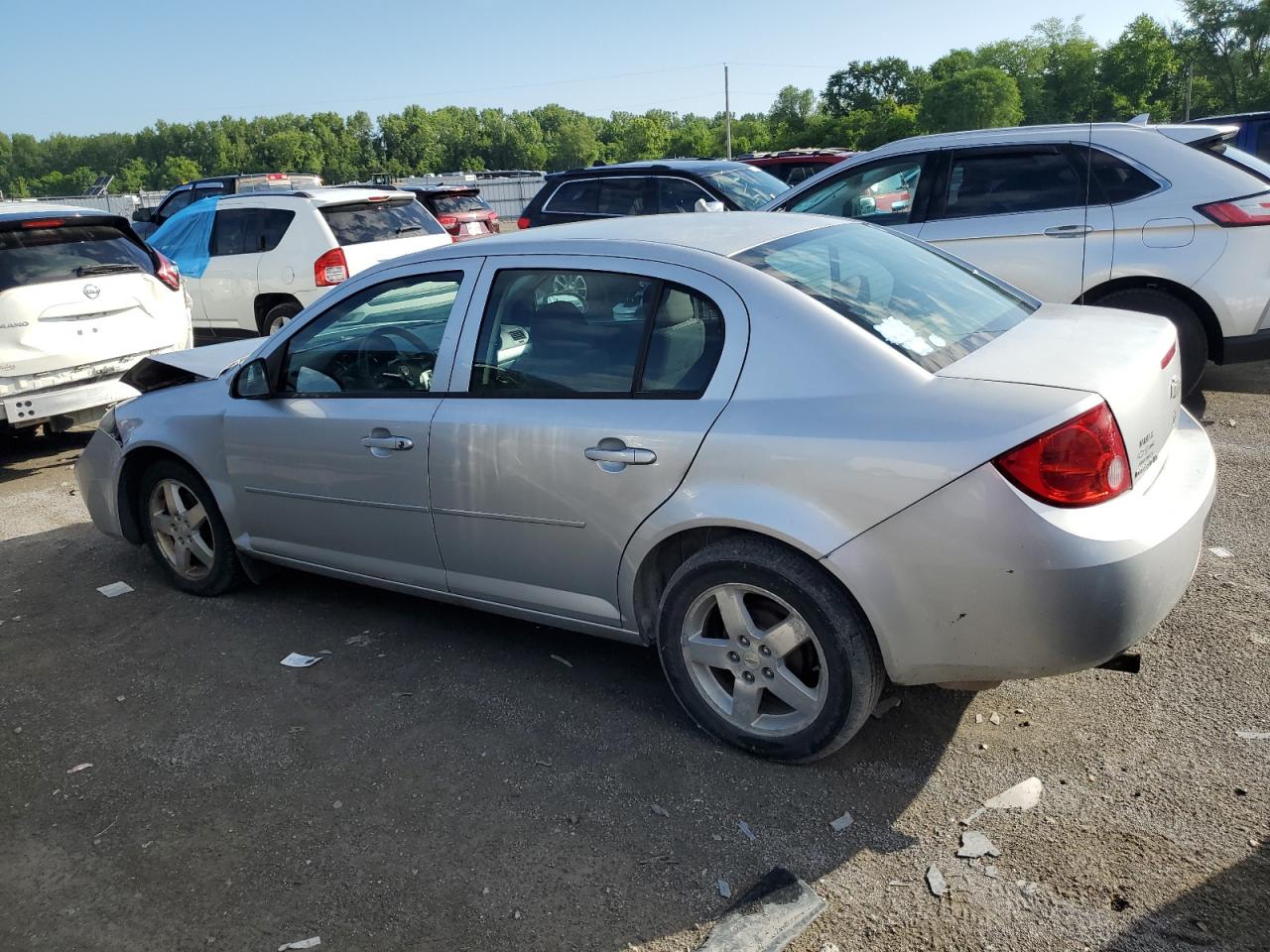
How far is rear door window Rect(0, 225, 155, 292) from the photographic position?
7.09 m

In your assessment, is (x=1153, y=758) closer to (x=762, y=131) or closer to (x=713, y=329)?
(x=713, y=329)

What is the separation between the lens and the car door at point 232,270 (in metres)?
10.7

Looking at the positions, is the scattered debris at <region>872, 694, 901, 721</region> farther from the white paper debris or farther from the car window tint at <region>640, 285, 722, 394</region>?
the white paper debris

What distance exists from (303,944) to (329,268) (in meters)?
8.58

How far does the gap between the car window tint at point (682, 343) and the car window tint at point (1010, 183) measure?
14.9 ft

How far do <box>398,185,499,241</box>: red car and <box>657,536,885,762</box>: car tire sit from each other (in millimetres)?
12973

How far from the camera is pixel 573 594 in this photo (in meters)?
3.60

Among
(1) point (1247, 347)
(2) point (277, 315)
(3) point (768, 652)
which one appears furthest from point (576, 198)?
(3) point (768, 652)

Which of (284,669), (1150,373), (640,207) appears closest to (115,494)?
(284,669)

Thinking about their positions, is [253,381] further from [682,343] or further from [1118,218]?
[1118,218]

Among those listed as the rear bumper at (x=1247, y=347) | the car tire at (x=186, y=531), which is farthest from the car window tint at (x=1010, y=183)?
the car tire at (x=186, y=531)

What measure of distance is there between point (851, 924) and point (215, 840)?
190 centimetres

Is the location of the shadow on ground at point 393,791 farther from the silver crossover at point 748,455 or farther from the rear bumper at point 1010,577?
the rear bumper at point 1010,577

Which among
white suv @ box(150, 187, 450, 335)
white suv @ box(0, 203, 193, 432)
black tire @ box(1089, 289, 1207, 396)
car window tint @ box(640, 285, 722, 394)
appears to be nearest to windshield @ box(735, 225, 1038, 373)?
car window tint @ box(640, 285, 722, 394)
